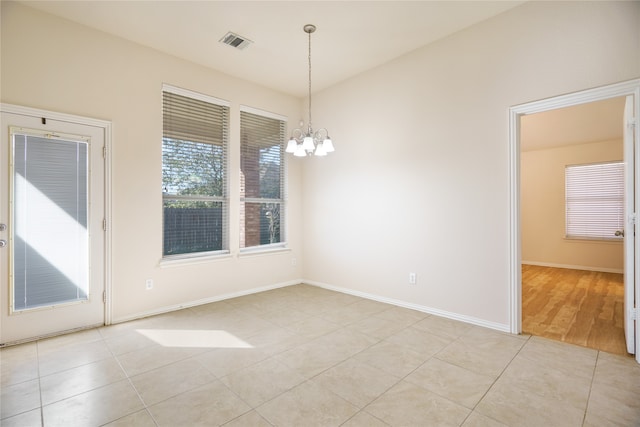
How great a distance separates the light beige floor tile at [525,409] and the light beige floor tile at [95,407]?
2.16 m

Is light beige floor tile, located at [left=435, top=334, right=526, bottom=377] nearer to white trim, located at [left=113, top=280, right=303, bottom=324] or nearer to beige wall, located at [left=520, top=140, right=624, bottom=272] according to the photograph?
white trim, located at [left=113, top=280, right=303, bottom=324]

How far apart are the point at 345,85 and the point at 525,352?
3.88m

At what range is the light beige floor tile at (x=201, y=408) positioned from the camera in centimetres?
177

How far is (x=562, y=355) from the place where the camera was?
2.55m

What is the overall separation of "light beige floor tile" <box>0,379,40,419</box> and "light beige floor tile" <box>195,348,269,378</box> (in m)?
1.00

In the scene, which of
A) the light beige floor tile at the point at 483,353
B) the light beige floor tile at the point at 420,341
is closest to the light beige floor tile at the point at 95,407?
the light beige floor tile at the point at 420,341

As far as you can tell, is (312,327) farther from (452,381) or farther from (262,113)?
(262,113)

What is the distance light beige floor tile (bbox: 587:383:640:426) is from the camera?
1769 mm

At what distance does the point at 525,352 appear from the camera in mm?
2609

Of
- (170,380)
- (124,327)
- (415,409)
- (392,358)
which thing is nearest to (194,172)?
(124,327)

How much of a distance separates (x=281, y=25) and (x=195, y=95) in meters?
1.51

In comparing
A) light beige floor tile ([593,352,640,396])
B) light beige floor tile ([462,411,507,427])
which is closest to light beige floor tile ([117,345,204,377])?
light beige floor tile ([462,411,507,427])

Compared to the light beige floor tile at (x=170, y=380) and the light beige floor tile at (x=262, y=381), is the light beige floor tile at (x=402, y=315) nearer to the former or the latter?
the light beige floor tile at (x=262, y=381)

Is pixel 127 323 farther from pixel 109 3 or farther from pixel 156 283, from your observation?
pixel 109 3
